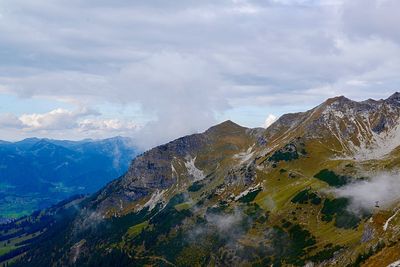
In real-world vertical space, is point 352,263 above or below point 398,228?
below

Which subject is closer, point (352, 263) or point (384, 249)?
point (384, 249)

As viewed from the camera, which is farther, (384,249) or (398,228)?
(398,228)
